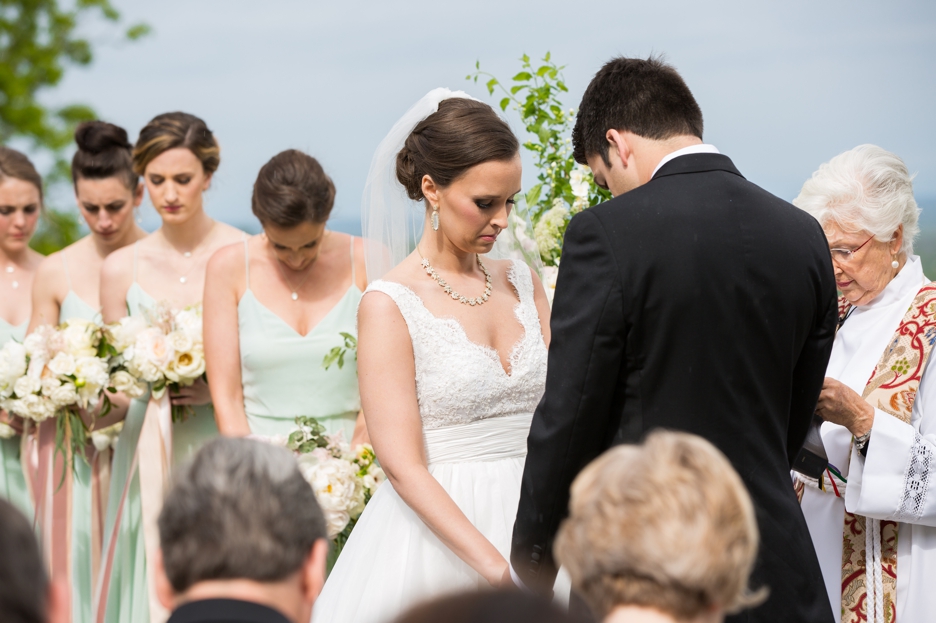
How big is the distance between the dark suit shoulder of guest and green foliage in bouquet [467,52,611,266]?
2.80 meters

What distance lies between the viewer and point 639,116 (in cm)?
235

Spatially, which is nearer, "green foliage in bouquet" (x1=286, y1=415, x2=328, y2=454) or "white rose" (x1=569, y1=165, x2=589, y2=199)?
"green foliage in bouquet" (x1=286, y1=415, x2=328, y2=454)

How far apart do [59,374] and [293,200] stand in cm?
129

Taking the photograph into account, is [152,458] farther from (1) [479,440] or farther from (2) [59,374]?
(1) [479,440]

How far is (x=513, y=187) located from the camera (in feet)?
9.78

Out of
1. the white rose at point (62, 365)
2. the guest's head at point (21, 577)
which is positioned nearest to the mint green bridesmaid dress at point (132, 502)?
the white rose at point (62, 365)

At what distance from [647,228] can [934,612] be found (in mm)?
1592

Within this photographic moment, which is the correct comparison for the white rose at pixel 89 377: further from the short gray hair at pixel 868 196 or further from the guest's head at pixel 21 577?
the guest's head at pixel 21 577

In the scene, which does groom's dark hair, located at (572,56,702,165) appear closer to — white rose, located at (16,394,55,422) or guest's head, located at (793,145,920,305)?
guest's head, located at (793,145,920,305)

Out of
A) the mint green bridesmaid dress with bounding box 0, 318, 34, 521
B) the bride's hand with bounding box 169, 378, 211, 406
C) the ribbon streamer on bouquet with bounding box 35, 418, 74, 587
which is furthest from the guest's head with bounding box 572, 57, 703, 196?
the mint green bridesmaid dress with bounding box 0, 318, 34, 521

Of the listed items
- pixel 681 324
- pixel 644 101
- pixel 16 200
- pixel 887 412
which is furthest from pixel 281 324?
pixel 887 412

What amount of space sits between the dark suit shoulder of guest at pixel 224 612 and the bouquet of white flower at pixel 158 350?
2814 mm

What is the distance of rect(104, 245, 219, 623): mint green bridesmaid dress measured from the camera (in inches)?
171

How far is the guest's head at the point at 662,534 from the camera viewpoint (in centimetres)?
133
